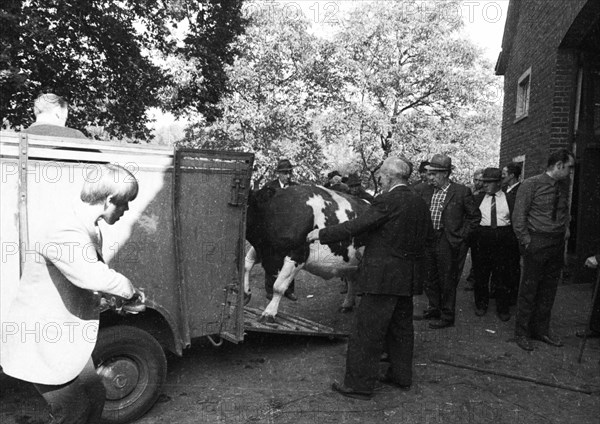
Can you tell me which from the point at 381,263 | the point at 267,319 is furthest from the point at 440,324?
the point at 381,263

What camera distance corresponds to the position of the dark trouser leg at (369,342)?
4.21 meters

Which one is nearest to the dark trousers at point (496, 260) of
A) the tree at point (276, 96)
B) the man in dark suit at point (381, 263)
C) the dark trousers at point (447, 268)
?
the dark trousers at point (447, 268)

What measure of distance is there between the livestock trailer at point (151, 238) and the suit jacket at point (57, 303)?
0.79m

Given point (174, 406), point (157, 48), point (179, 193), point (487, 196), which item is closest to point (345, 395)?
point (174, 406)

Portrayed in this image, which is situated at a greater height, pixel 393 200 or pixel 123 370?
pixel 393 200

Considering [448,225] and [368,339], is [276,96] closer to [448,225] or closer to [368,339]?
[448,225]

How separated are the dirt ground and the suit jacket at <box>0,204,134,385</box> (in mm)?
1412

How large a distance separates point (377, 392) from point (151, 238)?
236cm

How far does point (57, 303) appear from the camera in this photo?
2.47 m

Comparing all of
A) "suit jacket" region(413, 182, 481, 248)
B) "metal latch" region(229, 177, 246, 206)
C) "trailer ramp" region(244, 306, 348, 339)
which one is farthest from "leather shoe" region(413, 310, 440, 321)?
"metal latch" region(229, 177, 246, 206)

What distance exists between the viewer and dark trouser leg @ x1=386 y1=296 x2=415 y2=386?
4.45 m

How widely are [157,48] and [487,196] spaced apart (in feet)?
25.2

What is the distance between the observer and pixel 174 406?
394 cm

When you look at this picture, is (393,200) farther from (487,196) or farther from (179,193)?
(487,196)
